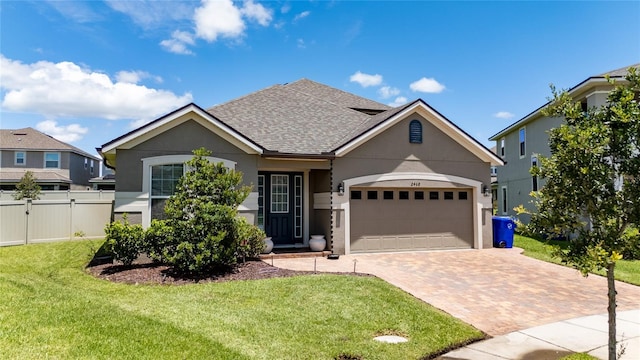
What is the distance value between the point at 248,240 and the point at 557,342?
7844mm

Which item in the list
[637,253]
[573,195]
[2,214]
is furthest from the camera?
[2,214]

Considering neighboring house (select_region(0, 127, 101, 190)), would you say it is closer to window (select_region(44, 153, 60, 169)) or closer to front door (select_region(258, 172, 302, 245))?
window (select_region(44, 153, 60, 169))

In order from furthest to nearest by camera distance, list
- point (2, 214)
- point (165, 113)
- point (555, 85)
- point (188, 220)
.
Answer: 1. point (2, 214)
2. point (165, 113)
3. point (188, 220)
4. point (555, 85)

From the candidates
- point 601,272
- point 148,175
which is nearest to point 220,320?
point 148,175

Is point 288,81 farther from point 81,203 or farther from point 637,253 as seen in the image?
point 637,253

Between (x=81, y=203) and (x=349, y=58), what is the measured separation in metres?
13.0

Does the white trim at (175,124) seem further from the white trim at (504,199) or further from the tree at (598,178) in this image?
the white trim at (504,199)

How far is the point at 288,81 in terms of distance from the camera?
22047 mm

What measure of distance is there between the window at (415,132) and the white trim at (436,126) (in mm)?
360

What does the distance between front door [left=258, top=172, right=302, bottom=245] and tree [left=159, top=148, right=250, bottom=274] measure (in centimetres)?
382

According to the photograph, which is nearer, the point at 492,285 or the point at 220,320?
the point at 220,320

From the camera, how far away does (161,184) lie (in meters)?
11.5

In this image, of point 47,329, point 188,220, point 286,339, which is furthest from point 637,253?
point 188,220

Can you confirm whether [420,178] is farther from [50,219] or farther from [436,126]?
[50,219]
